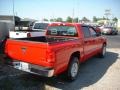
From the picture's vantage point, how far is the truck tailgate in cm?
514

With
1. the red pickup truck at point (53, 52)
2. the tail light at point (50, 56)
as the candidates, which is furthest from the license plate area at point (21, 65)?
the tail light at point (50, 56)

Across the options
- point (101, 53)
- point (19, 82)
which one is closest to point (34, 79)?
point (19, 82)

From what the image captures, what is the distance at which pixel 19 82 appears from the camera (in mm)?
6086

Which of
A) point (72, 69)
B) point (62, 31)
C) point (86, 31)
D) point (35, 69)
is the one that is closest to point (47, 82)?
point (72, 69)

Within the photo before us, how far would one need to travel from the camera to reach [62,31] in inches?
295

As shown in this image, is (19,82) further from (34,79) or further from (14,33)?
(14,33)

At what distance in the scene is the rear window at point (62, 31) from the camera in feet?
23.4

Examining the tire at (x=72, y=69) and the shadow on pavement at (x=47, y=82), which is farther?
the tire at (x=72, y=69)

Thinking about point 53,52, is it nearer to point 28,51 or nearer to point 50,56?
point 50,56

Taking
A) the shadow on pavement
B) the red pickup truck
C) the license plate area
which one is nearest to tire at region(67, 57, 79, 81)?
the red pickup truck

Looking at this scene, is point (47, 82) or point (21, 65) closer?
point (21, 65)

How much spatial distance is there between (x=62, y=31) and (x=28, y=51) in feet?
7.79

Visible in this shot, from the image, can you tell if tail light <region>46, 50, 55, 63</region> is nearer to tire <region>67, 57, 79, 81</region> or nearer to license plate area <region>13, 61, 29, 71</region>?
license plate area <region>13, 61, 29, 71</region>

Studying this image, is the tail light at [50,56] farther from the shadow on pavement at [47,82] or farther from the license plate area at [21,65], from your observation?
the shadow on pavement at [47,82]
